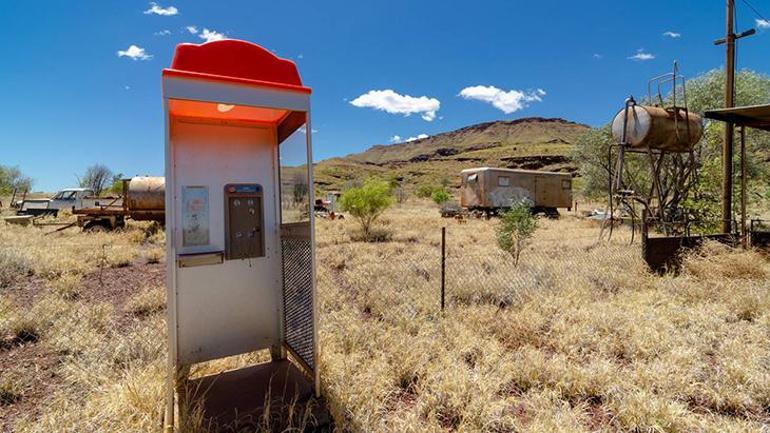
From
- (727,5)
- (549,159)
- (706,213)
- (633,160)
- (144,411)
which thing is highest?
(549,159)

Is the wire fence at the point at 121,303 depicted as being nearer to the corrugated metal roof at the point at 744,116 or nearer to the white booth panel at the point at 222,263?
the white booth panel at the point at 222,263

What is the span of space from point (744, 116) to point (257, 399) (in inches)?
380

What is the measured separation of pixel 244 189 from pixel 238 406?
1727 millimetres

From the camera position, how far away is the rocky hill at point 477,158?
8844 centimetres

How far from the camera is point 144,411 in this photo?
2938 millimetres

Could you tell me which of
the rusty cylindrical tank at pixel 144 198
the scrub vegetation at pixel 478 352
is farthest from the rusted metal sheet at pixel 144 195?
the scrub vegetation at pixel 478 352

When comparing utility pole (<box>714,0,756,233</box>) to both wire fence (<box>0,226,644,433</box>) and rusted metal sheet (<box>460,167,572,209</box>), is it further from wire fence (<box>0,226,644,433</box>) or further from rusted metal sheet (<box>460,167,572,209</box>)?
rusted metal sheet (<box>460,167,572,209</box>)

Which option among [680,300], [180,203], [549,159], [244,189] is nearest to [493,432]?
[244,189]

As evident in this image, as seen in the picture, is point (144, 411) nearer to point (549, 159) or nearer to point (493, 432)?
point (493, 432)

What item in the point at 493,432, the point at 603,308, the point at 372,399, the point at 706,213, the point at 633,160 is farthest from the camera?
the point at 633,160

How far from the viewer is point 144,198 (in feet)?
50.8

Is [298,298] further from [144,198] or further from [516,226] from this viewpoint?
[144,198]

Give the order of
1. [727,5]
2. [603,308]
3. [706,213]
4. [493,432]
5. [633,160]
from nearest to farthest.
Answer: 1. [493,432]
2. [603,308]
3. [727,5]
4. [706,213]
5. [633,160]

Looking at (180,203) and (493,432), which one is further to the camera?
(180,203)
